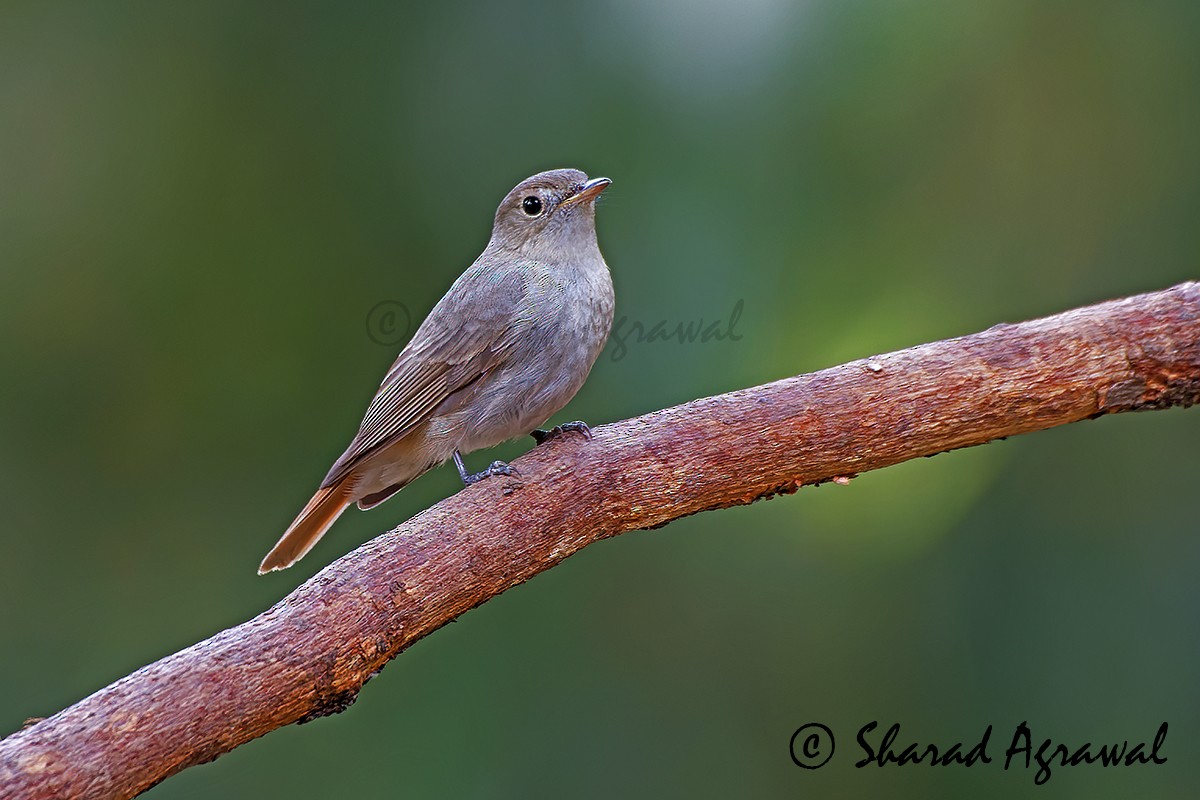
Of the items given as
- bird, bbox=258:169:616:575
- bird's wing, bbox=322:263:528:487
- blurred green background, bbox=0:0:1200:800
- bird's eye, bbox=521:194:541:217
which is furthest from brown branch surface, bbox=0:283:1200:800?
bird's eye, bbox=521:194:541:217

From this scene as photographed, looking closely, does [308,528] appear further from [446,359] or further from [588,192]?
[588,192]

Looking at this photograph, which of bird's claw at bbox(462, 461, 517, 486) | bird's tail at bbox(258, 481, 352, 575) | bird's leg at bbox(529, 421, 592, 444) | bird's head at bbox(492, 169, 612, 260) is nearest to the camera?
bird's claw at bbox(462, 461, 517, 486)

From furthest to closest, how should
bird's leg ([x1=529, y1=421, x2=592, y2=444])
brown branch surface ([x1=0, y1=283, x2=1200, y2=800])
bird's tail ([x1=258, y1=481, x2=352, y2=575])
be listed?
bird's tail ([x1=258, y1=481, x2=352, y2=575])
bird's leg ([x1=529, y1=421, x2=592, y2=444])
brown branch surface ([x1=0, y1=283, x2=1200, y2=800])

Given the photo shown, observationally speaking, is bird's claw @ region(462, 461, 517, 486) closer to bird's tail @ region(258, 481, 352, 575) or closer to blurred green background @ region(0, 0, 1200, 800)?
bird's tail @ region(258, 481, 352, 575)

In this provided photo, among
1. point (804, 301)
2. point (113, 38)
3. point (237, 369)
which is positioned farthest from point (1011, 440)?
point (113, 38)

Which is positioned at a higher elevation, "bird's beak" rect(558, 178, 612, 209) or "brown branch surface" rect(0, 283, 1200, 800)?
"bird's beak" rect(558, 178, 612, 209)
